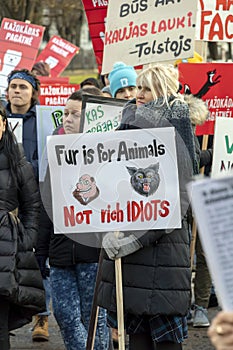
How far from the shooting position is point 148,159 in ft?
15.5

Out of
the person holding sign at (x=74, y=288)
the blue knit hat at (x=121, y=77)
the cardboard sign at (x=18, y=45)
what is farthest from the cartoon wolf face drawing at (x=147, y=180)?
the cardboard sign at (x=18, y=45)

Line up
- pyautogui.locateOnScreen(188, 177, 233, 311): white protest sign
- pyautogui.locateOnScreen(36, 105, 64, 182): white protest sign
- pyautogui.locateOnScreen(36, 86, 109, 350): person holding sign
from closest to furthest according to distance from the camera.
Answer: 1. pyautogui.locateOnScreen(188, 177, 233, 311): white protest sign
2. pyautogui.locateOnScreen(36, 86, 109, 350): person holding sign
3. pyautogui.locateOnScreen(36, 105, 64, 182): white protest sign

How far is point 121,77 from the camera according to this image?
282 inches

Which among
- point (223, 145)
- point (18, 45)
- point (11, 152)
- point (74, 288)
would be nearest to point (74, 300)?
point (74, 288)

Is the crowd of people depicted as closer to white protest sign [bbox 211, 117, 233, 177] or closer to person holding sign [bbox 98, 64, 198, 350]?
person holding sign [bbox 98, 64, 198, 350]

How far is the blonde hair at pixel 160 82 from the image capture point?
4.80 m

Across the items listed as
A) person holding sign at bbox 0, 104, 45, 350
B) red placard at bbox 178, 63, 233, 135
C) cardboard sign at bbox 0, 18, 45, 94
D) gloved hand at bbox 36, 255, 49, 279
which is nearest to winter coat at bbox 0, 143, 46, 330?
person holding sign at bbox 0, 104, 45, 350

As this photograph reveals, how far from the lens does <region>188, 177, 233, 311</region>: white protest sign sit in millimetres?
2115

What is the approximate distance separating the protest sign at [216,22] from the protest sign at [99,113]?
275cm

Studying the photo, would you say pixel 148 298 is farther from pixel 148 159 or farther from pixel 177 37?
pixel 177 37

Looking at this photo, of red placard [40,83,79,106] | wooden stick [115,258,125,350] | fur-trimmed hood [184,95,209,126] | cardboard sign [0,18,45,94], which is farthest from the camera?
cardboard sign [0,18,45,94]

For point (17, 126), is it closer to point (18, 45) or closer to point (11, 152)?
point (11, 152)

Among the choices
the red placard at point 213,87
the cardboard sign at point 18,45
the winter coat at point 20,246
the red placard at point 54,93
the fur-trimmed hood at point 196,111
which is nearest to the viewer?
the winter coat at point 20,246

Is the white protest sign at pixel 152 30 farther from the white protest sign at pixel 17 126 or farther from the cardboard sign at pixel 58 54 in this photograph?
the cardboard sign at pixel 58 54
